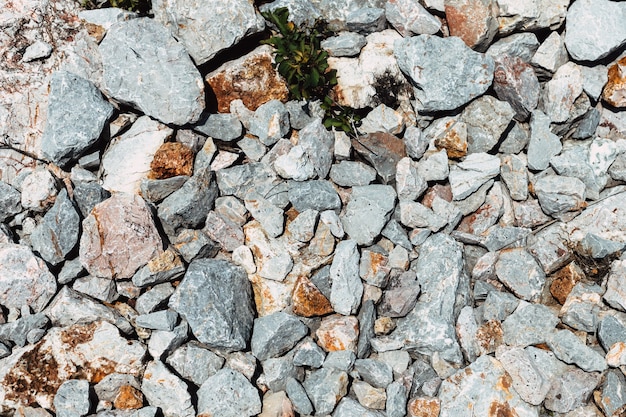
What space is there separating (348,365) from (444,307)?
95 centimetres

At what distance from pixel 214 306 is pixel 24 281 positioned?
5.29 ft

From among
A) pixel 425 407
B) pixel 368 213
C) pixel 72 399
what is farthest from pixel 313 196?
pixel 72 399

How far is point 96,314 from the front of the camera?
16.9ft

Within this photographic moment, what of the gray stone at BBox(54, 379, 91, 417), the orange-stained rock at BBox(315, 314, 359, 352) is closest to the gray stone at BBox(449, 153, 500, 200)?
the orange-stained rock at BBox(315, 314, 359, 352)

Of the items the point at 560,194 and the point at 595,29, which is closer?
the point at 560,194

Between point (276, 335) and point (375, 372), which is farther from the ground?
point (276, 335)

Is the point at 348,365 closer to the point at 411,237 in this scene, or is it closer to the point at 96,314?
the point at 411,237

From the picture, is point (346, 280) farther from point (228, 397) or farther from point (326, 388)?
point (228, 397)

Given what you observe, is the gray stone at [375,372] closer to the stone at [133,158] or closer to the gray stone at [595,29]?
the stone at [133,158]

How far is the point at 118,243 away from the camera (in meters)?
5.21

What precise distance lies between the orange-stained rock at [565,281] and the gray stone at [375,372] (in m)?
1.60

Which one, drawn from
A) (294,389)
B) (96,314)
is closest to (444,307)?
(294,389)

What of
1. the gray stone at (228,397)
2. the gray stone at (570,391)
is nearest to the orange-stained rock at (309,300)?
the gray stone at (228,397)

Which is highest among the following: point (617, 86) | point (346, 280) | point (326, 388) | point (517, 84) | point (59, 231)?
point (517, 84)
